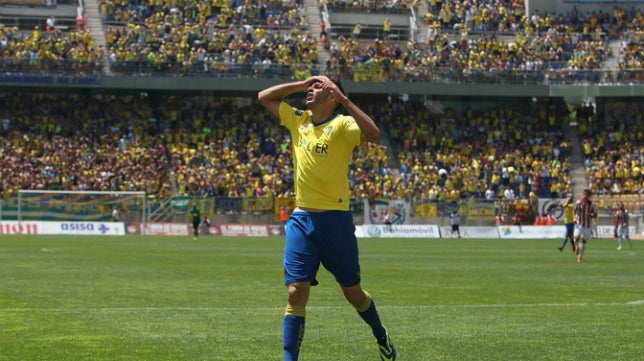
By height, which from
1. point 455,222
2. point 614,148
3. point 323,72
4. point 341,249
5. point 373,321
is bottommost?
point 455,222

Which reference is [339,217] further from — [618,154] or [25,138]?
[618,154]

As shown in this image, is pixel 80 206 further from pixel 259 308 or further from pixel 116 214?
pixel 259 308

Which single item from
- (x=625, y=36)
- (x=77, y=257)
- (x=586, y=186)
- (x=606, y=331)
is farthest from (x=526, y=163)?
(x=606, y=331)

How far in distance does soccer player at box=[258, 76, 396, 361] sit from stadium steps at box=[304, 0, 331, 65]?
60060mm

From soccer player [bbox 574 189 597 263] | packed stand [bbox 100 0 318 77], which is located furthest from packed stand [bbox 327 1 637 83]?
soccer player [bbox 574 189 597 263]

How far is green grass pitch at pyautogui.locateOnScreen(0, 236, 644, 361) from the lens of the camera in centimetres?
1162

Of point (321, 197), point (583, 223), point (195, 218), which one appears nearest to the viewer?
point (321, 197)

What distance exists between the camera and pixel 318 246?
32.9ft

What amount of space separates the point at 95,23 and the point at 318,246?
200 ft

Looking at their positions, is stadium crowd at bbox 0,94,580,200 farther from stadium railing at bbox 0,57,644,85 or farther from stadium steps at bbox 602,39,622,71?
stadium steps at bbox 602,39,622,71

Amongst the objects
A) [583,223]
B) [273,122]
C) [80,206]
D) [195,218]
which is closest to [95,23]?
[273,122]

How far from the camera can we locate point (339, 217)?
1009 cm

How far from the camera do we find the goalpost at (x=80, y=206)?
56.6 meters

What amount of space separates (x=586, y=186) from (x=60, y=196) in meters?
30.2
